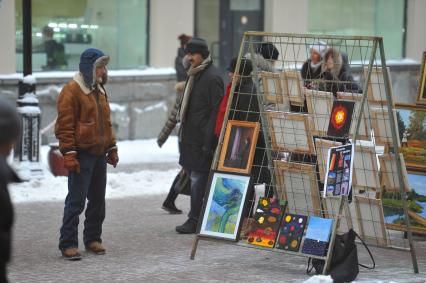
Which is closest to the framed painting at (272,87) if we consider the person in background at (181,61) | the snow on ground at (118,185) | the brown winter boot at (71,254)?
the brown winter boot at (71,254)

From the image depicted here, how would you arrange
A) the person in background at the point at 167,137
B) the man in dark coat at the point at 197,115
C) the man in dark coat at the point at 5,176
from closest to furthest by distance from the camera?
the man in dark coat at the point at 5,176 < the man in dark coat at the point at 197,115 < the person in background at the point at 167,137

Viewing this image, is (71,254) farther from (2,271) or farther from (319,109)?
(2,271)

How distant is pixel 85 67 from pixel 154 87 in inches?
343

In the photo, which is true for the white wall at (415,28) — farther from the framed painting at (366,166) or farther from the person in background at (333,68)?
the framed painting at (366,166)

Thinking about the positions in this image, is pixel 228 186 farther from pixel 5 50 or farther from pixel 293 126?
pixel 5 50

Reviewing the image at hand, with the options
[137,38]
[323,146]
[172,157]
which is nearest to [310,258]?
[323,146]

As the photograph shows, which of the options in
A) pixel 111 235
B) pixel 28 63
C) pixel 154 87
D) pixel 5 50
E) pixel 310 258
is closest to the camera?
pixel 310 258

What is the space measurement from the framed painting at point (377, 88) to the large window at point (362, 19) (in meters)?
11.8

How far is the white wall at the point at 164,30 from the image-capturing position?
1739cm

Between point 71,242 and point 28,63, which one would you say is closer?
point 71,242

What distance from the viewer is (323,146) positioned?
8078mm

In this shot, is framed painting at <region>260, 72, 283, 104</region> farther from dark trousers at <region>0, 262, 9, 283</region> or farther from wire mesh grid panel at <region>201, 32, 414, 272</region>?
dark trousers at <region>0, 262, 9, 283</region>

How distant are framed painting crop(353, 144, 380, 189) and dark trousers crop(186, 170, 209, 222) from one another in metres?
1.93

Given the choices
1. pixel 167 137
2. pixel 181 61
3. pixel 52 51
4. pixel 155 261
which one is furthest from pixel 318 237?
pixel 52 51
